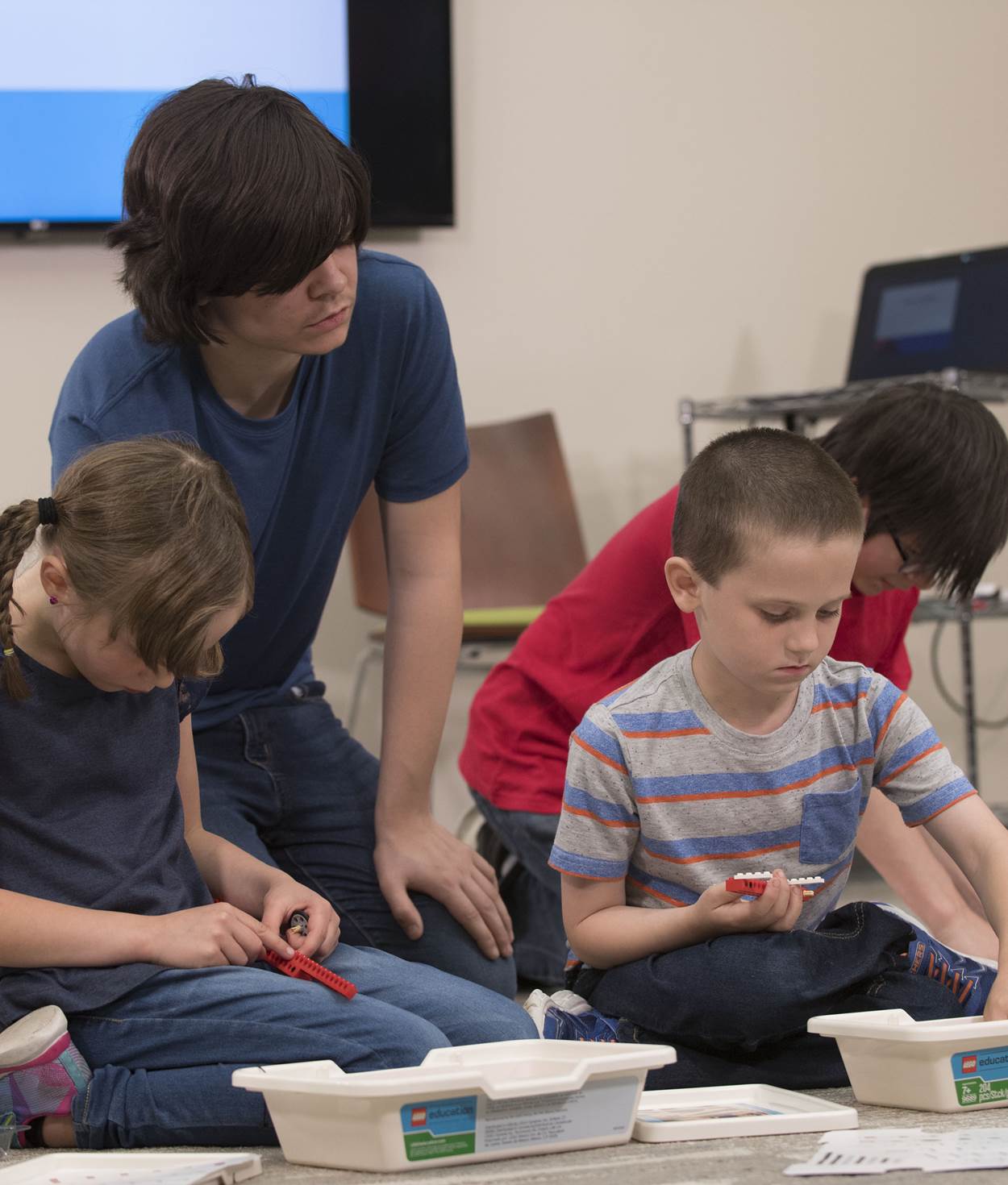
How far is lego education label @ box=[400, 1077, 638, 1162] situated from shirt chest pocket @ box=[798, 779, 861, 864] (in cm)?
30

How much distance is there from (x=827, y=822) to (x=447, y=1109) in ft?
1.38

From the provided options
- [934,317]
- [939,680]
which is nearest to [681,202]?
[934,317]

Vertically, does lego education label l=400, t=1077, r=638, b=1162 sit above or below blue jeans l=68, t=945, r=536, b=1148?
above

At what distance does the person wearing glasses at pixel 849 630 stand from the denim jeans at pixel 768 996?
0.25m

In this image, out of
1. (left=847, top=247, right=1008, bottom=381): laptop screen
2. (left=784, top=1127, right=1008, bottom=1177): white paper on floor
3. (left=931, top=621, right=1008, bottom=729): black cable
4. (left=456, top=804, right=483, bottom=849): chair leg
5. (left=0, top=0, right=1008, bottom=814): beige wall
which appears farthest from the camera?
(left=931, top=621, right=1008, bottom=729): black cable

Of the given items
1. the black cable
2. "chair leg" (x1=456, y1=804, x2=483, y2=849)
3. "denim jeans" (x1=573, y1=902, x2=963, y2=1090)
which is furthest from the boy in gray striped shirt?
the black cable

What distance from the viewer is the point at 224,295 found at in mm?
1187

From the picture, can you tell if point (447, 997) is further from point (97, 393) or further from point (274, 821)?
point (97, 393)

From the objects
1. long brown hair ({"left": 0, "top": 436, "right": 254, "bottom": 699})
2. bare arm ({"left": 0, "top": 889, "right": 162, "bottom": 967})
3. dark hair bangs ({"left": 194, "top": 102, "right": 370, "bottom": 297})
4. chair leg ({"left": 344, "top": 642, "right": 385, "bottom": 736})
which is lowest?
chair leg ({"left": 344, "top": 642, "right": 385, "bottom": 736})

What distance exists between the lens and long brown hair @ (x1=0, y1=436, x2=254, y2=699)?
1.01m

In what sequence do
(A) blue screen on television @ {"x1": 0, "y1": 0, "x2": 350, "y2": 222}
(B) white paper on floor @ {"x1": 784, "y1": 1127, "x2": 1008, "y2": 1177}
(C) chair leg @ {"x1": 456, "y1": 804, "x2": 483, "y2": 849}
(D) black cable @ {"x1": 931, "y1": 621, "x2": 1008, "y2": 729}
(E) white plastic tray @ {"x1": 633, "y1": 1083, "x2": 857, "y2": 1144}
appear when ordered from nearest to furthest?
(B) white paper on floor @ {"x1": 784, "y1": 1127, "x2": 1008, "y2": 1177} → (E) white plastic tray @ {"x1": 633, "y1": 1083, "x2": 857, "y2": 1144} → (C) chair leg @ {"x1": 456, "y1": 804, "x2": 483, "y2": 849} → (A) blue screen on television @ {"x1": 0, "y1": 0, "x2": 350, "y2": 222} → (D) black cable @ {"x1": 931, "y1": 621, "x2": 1008, "y2": 729}

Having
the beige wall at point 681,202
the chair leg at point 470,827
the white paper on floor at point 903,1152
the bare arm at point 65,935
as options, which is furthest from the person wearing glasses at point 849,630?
the beige wall at point 681,202

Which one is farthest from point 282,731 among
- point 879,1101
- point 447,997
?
point 879,1101

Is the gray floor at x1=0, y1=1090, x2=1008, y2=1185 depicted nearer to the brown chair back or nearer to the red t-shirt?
the red t-shirt
